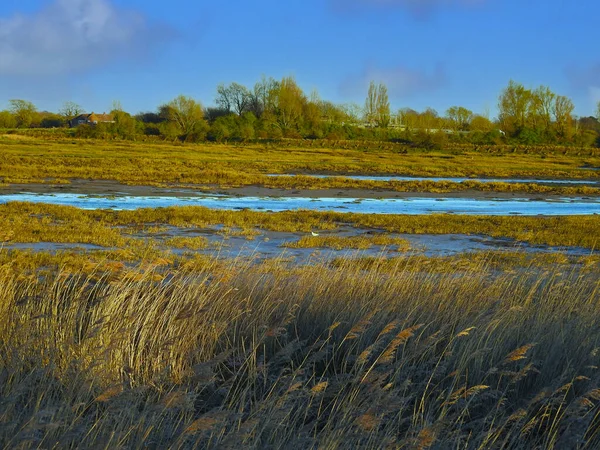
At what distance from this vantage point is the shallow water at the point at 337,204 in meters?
27.2

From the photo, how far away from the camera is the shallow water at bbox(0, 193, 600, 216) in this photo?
2723cm

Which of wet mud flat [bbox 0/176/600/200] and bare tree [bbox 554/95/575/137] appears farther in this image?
bare tree [bbox 554/95/575/137]

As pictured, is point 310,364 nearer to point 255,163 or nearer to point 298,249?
point 298,249

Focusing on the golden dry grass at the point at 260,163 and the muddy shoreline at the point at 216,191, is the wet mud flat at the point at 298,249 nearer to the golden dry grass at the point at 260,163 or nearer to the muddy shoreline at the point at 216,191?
the muddy shoreline at the point at 216,191

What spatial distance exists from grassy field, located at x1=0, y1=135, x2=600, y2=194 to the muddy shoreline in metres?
1.68

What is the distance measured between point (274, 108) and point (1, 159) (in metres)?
56.7

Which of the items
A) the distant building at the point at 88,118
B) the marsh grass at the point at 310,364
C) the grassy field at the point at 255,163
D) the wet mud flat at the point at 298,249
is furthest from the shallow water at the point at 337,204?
the distant building at the point at 88,118

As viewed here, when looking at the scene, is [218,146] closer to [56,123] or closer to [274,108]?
[274,108]

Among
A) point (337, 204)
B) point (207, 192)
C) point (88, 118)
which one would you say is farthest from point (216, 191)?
point (88, 118)

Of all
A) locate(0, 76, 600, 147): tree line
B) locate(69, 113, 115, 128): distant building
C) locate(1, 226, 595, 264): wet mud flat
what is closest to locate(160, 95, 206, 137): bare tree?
locate(0, 76, 600, 147): tree line

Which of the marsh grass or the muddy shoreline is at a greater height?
the marsh grass

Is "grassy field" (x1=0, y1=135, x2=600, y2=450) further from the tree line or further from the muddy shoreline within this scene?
the tree line

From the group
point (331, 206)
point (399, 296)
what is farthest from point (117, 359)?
point (331, 206)

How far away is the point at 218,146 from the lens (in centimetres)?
7481
